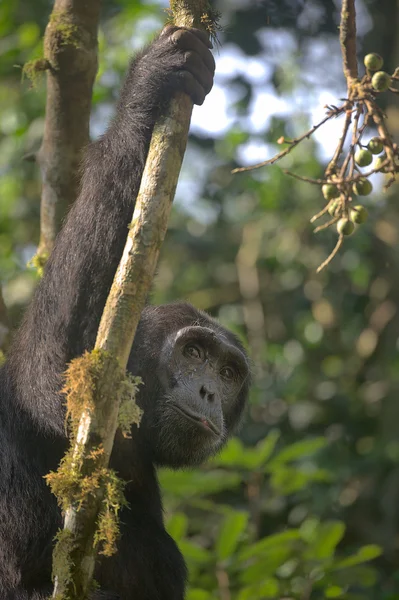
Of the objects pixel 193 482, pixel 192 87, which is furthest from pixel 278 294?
pixel 192 87

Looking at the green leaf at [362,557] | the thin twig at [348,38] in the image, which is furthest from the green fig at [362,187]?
the green leaf at [362,557]

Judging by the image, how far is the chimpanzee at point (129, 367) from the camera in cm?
456

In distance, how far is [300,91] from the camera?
33.7 feet

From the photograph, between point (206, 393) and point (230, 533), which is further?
point (230, 533)

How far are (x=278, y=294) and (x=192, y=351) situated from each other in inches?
262

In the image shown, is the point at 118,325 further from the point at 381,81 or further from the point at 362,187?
the point at 381,81

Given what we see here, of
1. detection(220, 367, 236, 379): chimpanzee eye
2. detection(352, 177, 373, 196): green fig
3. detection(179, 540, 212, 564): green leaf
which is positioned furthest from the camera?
detection(179, 540, 212, 564): green leaf

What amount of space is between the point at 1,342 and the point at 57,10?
8.35ft

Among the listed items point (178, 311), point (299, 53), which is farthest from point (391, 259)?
point (178, 311)

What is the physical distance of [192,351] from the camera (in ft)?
18.5

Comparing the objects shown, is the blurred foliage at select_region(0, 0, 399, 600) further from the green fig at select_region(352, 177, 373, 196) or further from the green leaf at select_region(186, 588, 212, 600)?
the green fig at select_region(352, 177, 373, 196)

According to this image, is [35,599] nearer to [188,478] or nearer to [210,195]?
[188,478]

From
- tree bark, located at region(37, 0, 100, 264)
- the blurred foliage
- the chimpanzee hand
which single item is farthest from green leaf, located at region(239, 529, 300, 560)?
the chimpanzee hand

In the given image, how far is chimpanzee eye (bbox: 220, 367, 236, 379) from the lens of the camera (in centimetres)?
591
